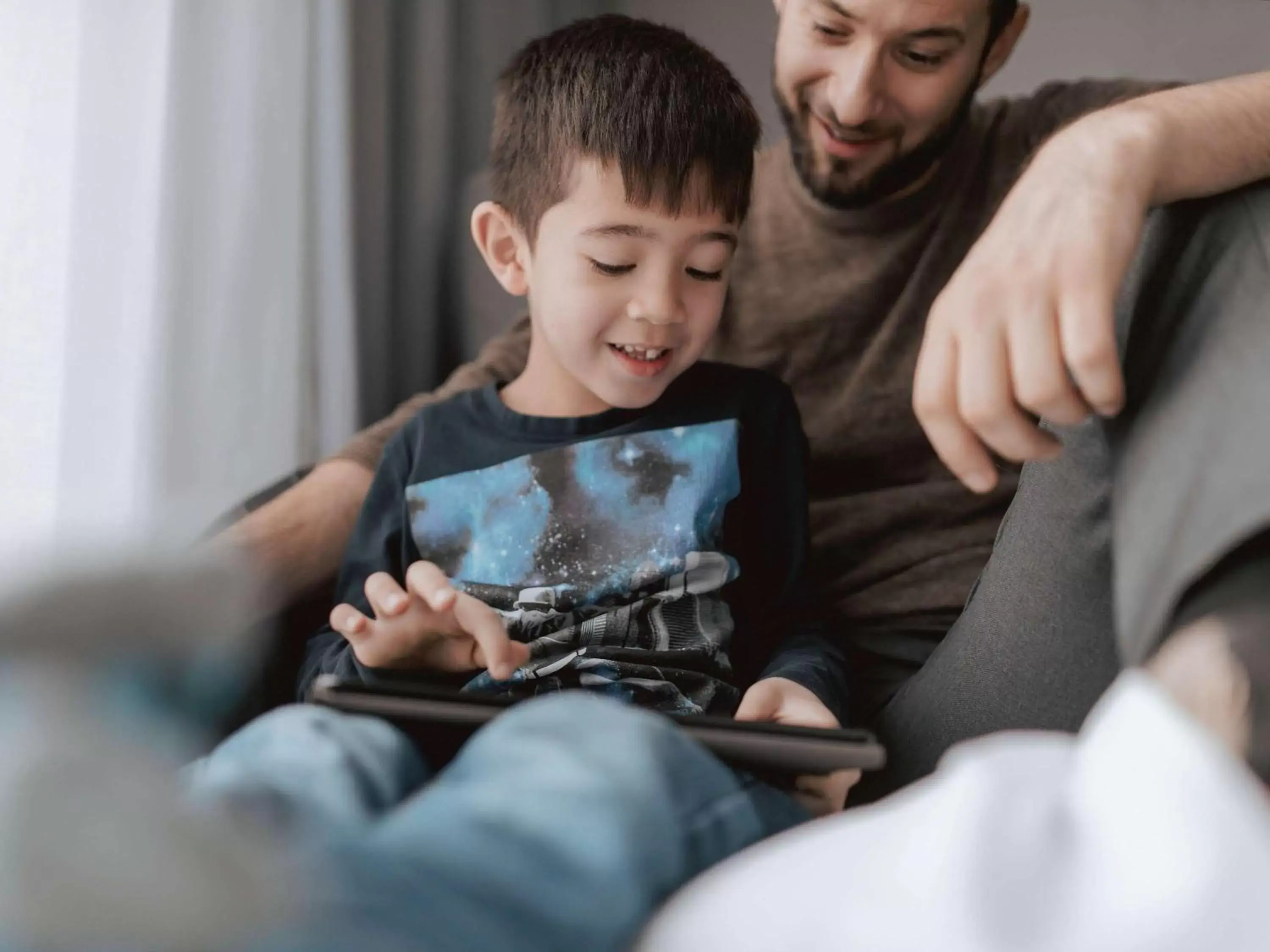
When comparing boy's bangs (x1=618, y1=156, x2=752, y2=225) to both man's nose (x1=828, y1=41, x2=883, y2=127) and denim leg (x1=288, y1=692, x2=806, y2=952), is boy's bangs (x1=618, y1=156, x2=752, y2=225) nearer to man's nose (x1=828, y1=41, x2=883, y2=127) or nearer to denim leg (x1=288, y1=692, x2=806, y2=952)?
man's nose (x1=828, y1=41, x2=883, y2=127)

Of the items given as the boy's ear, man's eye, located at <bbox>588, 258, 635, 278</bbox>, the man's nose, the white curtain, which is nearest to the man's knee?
man's eye, located at <bbox>588, 258, 635, 278</bbox>

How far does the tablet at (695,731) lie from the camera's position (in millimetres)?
566

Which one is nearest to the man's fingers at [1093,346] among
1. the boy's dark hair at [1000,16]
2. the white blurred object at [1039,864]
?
the white blurred object at [1039,864]

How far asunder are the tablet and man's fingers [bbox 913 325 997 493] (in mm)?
156

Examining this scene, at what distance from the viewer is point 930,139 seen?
1.23 metres

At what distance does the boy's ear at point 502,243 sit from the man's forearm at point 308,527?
24 cm

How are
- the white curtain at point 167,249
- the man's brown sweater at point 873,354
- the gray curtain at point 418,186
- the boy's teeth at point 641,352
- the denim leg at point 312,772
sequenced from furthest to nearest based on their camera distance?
1. the gray curtain at point 418,186
2. the white curtain at point 167,249
3. the man's brown sweater at point 873,354
4. the boy's teeth at point 641,352
5. the denim leg at point 312,772

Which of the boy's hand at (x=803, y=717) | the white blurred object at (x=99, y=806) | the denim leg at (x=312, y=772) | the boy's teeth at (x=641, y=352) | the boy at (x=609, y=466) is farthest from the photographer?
the boy's teeth at (x=641, y=352)

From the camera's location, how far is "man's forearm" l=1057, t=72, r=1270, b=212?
625 mm

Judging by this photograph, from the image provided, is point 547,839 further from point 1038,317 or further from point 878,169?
point 878,169

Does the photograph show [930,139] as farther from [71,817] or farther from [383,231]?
[71,817]

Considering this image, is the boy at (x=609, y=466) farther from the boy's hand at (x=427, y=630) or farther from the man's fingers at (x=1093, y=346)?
the man's fingers at (x=1093, y=346)

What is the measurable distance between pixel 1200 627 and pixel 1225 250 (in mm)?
232

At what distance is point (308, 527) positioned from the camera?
1050 millimetres
